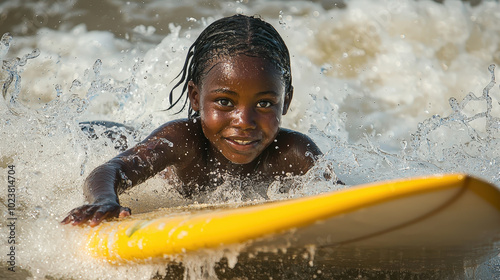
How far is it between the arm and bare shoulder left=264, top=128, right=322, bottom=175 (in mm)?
409

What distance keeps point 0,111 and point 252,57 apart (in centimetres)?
199

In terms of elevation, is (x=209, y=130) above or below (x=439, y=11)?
below

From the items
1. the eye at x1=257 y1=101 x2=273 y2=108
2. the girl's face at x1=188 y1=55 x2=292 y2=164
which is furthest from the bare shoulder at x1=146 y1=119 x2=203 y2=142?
the eye at x1=257 y1=101 x2=273 y2=108

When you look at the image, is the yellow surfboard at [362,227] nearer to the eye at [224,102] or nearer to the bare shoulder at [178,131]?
the eye at [224,102]

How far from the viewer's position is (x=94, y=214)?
72.1 inches

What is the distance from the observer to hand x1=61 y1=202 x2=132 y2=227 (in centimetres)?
181

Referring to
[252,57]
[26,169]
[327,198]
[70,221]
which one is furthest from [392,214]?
[26,169]

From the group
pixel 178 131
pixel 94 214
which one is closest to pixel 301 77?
pixel 178 131

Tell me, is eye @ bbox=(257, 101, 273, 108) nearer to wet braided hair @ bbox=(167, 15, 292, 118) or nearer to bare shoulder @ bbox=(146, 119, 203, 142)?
wet braided hair @ bbox=(167, 15, 292, 118)

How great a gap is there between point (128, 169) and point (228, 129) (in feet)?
1.53

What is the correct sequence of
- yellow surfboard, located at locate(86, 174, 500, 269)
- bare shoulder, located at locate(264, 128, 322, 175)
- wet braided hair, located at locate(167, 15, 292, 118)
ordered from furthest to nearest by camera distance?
1. bare shoulder, located at locate(264, 128, 322, 175)
2. wet braided hair, located at locate(167, 15, 292, 118)
3. yellow surfboard, located at locate(86, 174, 500, 269)

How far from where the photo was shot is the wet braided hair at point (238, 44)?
8.05ft

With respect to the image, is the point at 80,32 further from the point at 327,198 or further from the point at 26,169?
the point at 327,198

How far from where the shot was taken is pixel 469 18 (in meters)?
Answer: 6.48
